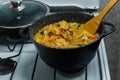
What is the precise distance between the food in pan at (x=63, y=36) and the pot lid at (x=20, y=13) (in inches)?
2.9

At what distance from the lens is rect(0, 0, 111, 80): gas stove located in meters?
0.66

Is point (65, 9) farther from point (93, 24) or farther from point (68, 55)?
point (68, 55)

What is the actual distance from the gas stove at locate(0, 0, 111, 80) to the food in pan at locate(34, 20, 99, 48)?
0.24 feet

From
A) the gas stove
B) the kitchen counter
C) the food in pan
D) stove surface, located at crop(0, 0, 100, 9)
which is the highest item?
the food in pan

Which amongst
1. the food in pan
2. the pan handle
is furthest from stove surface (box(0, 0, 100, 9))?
the food in pan

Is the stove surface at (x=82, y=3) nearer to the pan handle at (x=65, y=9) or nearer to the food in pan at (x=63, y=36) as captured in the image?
the pan handle at (x=65, y=9)

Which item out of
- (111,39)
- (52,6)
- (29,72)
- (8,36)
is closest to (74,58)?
(29,72)

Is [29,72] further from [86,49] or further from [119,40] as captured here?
[119,40]

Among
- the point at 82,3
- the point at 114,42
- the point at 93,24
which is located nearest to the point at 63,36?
the point at 93,24

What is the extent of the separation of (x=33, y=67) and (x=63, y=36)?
0.12m

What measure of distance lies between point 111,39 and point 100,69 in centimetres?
45

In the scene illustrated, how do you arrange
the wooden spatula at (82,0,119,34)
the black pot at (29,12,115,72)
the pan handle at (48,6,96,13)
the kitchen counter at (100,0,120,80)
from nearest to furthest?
the black pot at (29,12,115,72), the wooden spatula at (82,0,119,34), the pan handle at (48,6,96,13), the kitchen counter at (100,0,120,80)

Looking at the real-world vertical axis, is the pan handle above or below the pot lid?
below

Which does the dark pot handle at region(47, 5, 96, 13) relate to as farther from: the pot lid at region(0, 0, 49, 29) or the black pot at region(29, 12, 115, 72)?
the black pot at region(29, 12, 115, 72)
